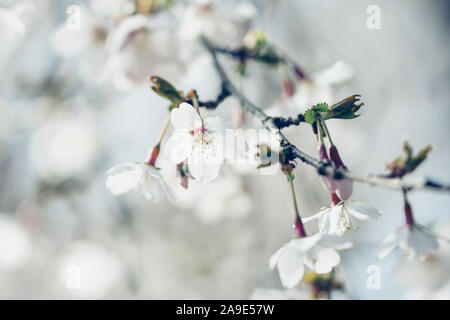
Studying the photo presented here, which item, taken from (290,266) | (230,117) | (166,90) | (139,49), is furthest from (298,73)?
(290,266)

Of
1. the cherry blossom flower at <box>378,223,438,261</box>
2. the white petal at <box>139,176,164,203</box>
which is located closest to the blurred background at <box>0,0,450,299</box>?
the cherry blossom flower at <box>378,223,438,261</box>

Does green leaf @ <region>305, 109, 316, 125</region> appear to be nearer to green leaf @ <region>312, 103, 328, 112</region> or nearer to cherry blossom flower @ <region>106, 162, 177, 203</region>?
green leaf @ <region>312, 103, 328, 112</region>

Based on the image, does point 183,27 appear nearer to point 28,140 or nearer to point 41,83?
point 41,83

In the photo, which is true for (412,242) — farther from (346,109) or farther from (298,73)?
(298,73)

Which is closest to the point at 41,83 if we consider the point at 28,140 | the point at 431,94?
the point at 28,140

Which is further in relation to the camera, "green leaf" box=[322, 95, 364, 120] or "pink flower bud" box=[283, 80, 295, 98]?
"pink flower bud" box=[283, 80, 295, 98]

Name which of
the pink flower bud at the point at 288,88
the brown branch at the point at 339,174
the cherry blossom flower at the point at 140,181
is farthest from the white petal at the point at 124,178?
the pink flower bud at the point at 288,88

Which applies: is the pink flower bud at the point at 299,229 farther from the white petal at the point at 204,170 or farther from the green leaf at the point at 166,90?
the green leaf at the point at 166,90
